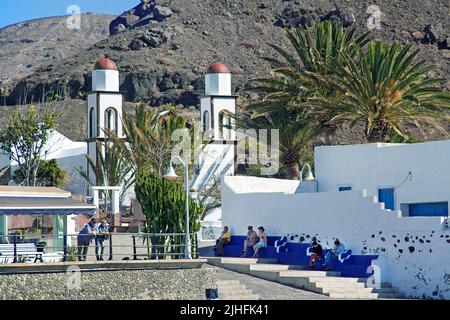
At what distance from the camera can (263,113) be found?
1743 inches

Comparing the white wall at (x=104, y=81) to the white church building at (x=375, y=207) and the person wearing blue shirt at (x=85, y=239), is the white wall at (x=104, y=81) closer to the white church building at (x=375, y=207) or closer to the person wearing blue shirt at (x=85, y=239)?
the white church building at (x=375, y=207)

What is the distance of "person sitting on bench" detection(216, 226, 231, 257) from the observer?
36625mm

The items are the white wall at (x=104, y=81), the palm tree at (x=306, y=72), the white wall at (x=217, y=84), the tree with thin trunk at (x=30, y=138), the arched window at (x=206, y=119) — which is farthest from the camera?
the arched window at (x=206, y=119)

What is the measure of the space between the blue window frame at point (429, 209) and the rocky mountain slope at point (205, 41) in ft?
217

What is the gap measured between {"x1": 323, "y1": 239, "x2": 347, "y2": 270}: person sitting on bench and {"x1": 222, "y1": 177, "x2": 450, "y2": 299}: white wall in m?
0.36

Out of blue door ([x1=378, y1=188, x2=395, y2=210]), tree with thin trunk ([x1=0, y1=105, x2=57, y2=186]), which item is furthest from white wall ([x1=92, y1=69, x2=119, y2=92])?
blue door ([x1=378, y1=188, x2=395, y2=210])

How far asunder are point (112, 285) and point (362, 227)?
8.33 metres

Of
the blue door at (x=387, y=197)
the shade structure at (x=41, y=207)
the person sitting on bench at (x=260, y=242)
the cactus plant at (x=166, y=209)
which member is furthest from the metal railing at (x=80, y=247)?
the blue door at (x=387, y=197)

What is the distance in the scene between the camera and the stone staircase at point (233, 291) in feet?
96.1

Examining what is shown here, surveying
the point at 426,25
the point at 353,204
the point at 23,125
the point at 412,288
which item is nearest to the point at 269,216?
the point at 353,204

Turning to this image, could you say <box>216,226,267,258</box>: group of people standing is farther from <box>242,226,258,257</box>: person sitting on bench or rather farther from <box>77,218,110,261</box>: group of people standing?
<box>77,218,110,261</box>: group of people standing

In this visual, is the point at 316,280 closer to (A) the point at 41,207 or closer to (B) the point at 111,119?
(A) the point at 41,207

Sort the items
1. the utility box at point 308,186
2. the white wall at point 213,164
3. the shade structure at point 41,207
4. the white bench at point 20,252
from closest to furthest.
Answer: the white bench at point 20,252
the shade structure at point 41,207
the utility box at point 308,186
the white wall at point 213,164

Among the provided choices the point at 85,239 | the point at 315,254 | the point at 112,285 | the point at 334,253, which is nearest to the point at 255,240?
the point at 315,254
